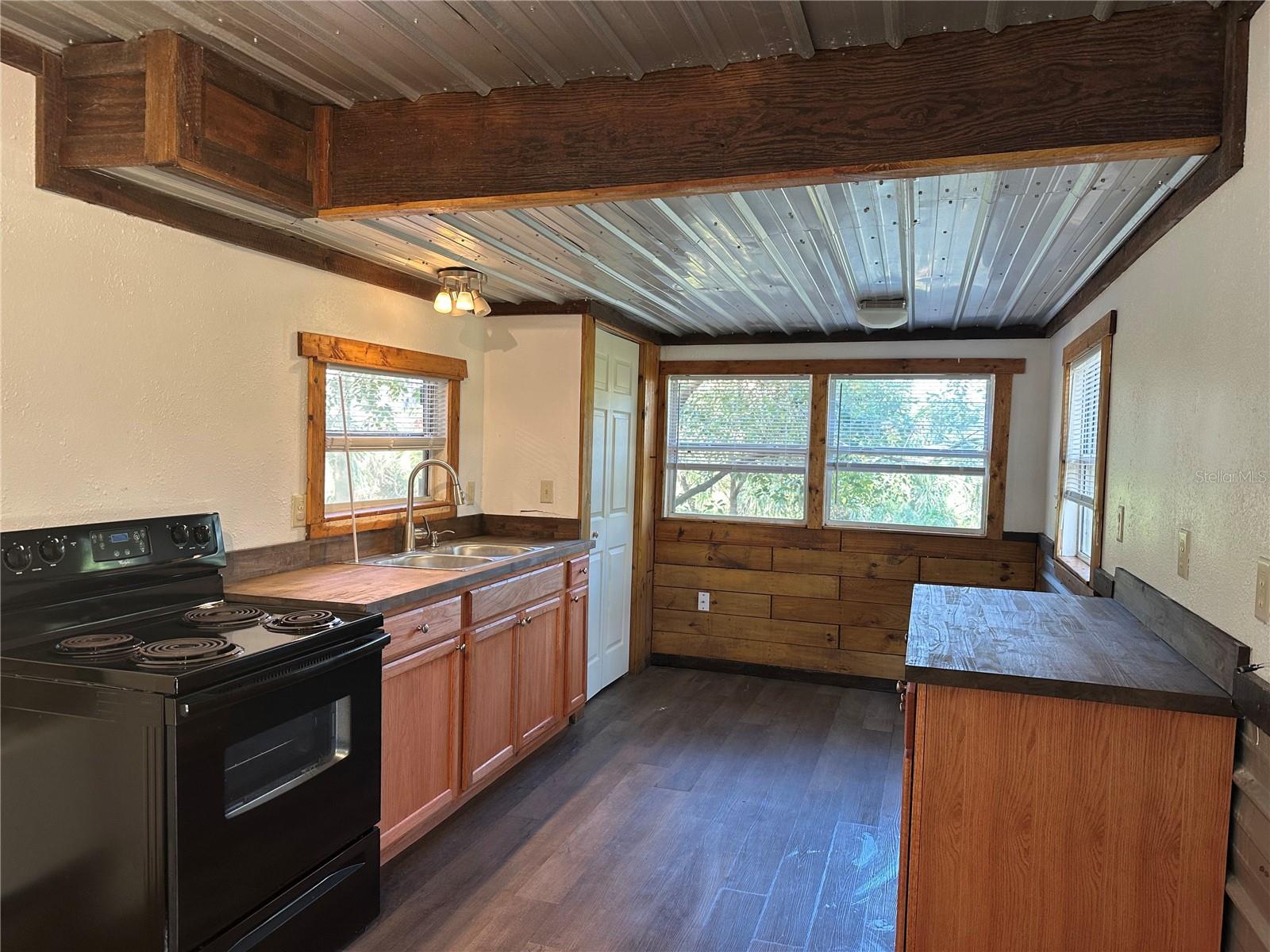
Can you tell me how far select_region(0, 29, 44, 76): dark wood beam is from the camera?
1860 mm

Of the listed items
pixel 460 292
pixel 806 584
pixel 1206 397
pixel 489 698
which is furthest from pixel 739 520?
pixel 1206 397

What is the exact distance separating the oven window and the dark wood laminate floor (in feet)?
1.90

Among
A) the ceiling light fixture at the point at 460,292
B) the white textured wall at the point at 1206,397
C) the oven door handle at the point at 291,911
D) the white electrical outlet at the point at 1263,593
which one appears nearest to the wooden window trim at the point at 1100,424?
the white textured wall at the point at 1206,397

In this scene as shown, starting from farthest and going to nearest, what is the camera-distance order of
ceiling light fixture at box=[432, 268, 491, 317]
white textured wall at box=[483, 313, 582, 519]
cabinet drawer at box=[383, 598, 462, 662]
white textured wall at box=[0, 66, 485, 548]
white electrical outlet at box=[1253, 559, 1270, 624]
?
white textured wall at box=[483, 313, 582, 519]
ceiling light fixture at box=[432, 268, 491, 317]
cabinet drawer at box=[383, 598, 462, 662]
white textured wall at box=[0, 66, 485, 548]
white electrical outlet at box=[1253, 559, 1270, 624]

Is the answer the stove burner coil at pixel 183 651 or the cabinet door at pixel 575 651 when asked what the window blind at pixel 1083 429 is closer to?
the cabinet door at pixel 575 651

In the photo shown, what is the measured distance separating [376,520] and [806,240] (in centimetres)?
201

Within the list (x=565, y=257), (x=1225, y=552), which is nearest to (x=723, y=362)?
(x=565, y=257)

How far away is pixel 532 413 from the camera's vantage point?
430cm

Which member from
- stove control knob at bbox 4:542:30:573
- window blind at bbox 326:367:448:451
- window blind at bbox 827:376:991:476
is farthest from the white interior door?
stove control knob at bbox 4:542:30:573

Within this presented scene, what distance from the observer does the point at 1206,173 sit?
1925 mm

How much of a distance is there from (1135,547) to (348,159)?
2.46 meters

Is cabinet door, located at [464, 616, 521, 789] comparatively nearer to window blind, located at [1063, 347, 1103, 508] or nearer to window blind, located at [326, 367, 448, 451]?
window blind, located at [326, 367, 448, 451]

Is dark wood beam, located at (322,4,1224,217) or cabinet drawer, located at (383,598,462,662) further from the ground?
dark wood beam, located at (322,4,1224,217)

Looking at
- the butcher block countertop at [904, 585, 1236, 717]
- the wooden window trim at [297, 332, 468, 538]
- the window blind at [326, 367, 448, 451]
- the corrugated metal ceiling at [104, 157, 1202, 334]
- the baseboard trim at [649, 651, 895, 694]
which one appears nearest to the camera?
the butcher block countertop at [904, 585, 1236, 717]
